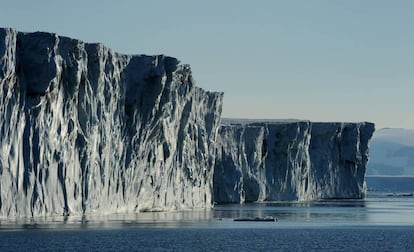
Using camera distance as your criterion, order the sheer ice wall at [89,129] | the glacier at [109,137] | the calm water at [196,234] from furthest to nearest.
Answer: the glacier at [109,137] < the sheer ice wall at [89,129] < the calm water at [196,234]

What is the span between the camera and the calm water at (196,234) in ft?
118

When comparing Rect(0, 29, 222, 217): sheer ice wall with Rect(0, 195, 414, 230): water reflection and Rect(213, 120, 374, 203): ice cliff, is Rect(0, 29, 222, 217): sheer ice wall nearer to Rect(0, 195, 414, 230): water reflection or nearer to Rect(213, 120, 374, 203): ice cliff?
Rect(0, 195, 414, 230): water reflection

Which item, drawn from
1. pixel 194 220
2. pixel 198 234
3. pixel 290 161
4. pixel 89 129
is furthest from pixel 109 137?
pixel 290 161

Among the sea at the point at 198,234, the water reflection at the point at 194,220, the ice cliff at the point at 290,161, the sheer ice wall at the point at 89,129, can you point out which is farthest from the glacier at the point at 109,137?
the sea at the point at 198,234

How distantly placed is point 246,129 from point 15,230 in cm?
4667

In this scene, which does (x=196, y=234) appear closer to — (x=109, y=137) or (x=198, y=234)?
(x=198, y=234)

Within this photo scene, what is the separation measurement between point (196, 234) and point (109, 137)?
9.22 m

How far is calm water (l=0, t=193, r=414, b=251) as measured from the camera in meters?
36.0

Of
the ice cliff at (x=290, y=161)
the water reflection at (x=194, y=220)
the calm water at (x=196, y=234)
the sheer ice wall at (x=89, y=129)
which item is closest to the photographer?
the calm water at (x=196, y=234)

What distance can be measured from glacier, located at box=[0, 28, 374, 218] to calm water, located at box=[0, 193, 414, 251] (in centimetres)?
142

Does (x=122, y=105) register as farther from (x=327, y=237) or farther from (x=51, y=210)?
(x=327, y=237)

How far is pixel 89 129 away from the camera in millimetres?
48031

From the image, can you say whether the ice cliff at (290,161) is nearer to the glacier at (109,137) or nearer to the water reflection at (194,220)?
the glacier at (109,137)

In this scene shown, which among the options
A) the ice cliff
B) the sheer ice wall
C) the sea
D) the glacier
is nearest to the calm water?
the sea
